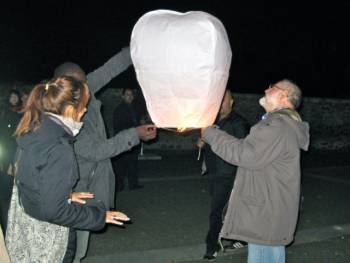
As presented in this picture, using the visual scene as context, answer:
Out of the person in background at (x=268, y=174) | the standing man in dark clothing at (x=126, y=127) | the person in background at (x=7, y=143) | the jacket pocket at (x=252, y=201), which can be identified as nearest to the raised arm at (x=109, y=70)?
the person in background at (x=268, y=174)

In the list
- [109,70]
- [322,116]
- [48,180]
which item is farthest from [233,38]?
[48,180]

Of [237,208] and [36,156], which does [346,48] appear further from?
[36,156]

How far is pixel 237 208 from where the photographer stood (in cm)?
322

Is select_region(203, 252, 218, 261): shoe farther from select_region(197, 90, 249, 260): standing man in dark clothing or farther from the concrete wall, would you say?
the concrete wall

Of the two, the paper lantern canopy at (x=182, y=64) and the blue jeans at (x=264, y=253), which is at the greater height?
the paper lantern canopy at (x=182, y=64)

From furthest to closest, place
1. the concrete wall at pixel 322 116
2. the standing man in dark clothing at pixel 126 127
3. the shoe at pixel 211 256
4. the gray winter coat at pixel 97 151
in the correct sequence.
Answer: the concrete wall at pixel 322 116 < the standing man in dark clothing at pixel 126 127 < the shoe at pixel 211 256 < the gray winter coat at pixel 97 151

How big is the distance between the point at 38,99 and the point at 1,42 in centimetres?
1403

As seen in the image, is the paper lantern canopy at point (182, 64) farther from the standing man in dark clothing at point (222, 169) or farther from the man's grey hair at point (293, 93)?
the standing man in dark clothing at point (222, 169)

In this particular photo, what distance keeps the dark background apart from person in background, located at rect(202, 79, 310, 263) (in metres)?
12.4

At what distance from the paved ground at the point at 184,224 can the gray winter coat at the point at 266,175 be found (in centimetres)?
200

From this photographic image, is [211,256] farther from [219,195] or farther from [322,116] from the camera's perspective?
[322,116]

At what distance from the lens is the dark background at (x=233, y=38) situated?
51.0ft

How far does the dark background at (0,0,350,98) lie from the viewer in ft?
51.0

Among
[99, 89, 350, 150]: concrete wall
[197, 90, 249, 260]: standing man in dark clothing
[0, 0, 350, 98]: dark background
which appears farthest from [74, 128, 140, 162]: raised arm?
[0, 0, 350, 98]: dark background
